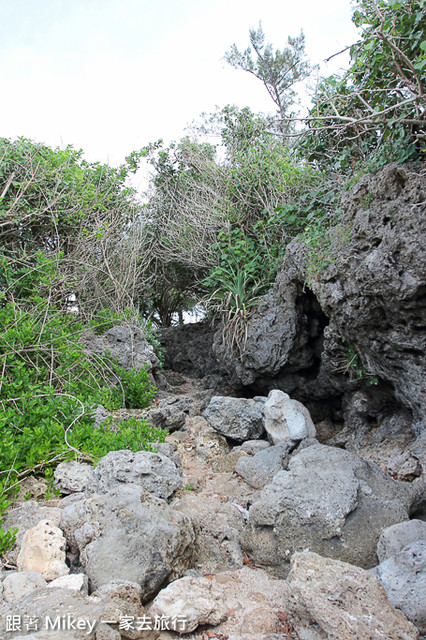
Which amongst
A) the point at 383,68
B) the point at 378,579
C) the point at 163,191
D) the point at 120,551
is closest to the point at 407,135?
the point at 383,68

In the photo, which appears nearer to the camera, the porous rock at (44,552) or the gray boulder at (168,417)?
the porous rock at (44,552)

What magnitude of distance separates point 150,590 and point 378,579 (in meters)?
1.35

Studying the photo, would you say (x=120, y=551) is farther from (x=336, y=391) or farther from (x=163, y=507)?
(x=336, y=391)

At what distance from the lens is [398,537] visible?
2609 mm

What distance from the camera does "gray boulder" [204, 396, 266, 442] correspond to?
5305 millimetres

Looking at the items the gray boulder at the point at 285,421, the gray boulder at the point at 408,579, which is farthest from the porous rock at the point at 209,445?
the gray boulder at the point at 408,579

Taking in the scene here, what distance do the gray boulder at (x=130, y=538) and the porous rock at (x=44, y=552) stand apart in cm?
12

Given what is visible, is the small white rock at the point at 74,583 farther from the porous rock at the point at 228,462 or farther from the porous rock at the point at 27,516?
the porous rock at the point at 228,462

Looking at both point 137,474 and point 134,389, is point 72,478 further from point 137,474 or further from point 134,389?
point 134,389

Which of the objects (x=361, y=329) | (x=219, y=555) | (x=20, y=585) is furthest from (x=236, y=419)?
(x=20, y=585)

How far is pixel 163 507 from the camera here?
282cm

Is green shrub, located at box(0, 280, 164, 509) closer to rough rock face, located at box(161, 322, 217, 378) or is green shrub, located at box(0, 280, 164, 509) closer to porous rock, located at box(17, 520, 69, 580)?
porous rock, located at box(17, 520, 69, 580)

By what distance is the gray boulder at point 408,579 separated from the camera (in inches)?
85.3

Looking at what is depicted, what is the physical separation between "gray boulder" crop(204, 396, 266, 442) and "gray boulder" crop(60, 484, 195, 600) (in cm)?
248
